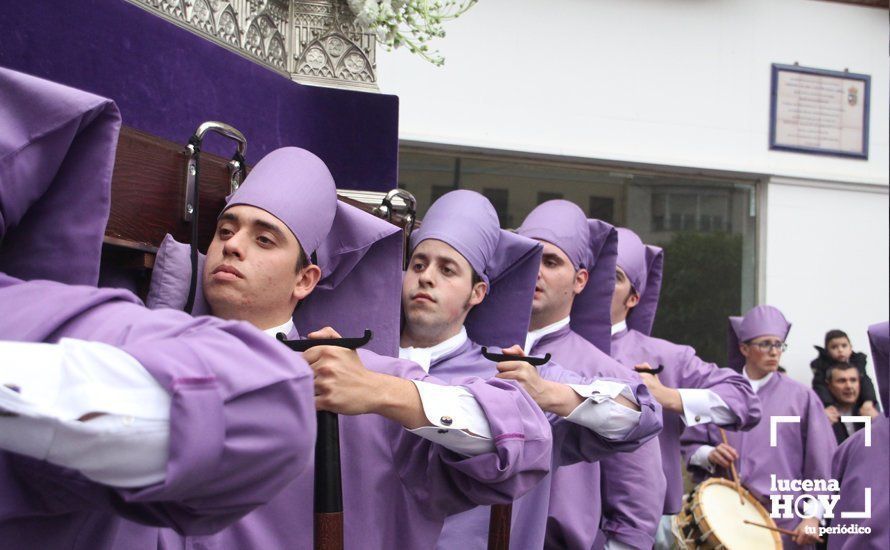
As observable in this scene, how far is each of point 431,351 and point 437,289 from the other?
180mm

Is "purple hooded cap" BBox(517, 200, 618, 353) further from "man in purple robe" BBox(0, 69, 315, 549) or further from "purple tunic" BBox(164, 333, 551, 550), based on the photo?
"man in purple robe" BBox(0, 69, 315, 549)

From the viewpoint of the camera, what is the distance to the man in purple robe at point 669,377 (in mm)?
5691

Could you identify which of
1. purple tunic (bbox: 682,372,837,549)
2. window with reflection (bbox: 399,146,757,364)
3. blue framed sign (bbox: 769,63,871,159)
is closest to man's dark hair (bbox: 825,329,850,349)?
window with reflection (bbox: 399,146,757,364)

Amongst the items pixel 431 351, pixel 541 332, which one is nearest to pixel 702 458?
pixel 541 332

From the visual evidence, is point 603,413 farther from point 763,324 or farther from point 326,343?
point 763,324

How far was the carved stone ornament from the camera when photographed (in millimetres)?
3873

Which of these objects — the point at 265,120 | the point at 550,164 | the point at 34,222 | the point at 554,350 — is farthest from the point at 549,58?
the point at 34,222

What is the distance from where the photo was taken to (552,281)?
4613 mm

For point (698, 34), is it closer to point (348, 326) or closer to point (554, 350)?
point (554, 350)

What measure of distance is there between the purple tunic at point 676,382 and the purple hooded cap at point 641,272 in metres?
0.13

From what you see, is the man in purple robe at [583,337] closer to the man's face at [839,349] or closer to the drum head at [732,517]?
the drum head at [732,517]

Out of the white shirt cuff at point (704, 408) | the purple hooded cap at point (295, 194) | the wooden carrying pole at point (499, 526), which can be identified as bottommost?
the wooden carrying pole at point (499, 526)

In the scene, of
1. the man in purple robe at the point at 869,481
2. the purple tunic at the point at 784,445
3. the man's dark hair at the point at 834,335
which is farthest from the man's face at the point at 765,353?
the man in purple robe at the point at 869,481

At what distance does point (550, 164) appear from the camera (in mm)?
8250
